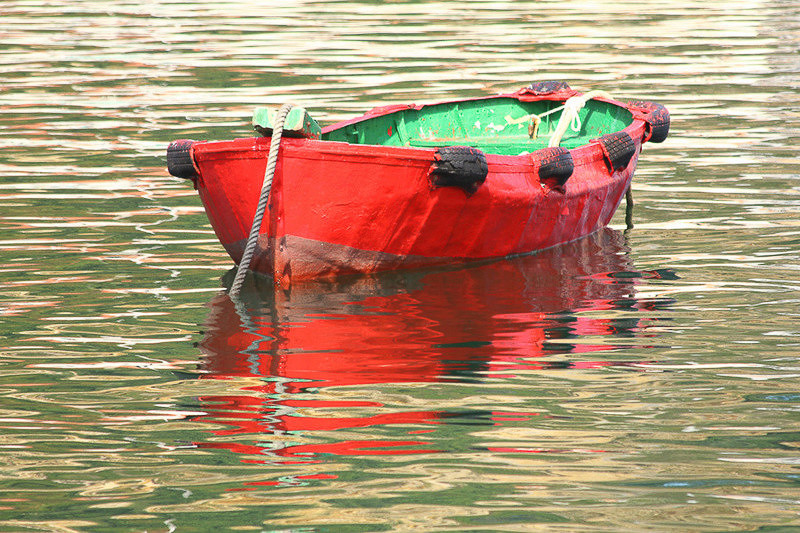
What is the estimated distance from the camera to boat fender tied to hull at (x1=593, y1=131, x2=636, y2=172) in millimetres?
10727

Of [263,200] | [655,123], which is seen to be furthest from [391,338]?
[655,123]

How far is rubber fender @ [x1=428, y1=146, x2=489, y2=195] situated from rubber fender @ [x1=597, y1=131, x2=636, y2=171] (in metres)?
2.07

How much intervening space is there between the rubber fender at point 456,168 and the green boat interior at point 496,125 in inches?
126

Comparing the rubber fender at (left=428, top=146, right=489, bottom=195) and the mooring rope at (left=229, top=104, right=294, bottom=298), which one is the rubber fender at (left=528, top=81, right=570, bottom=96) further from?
the mooring rope at (left=229, top=104, right=294, bottom=298)

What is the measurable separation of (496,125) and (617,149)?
3.27 m

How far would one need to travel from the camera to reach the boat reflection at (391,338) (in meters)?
6.06

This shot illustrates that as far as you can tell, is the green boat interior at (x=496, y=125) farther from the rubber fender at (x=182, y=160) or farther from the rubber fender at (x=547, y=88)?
the rubber fender at (x=182, y=160)

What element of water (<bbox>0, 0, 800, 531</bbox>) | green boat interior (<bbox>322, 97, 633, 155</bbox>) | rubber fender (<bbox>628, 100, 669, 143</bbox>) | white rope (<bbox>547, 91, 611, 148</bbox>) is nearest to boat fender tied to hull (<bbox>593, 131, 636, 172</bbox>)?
white rope (<bbox>547, 91, 611, 148</bbox>)

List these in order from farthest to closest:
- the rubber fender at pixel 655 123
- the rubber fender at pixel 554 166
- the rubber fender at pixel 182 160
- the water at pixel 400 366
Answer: the rubber fender at pixel 655 123 < the rubber fender at pixel 554 166 < the rubber fender at pixel 182 160 < the water at pixel 400 366

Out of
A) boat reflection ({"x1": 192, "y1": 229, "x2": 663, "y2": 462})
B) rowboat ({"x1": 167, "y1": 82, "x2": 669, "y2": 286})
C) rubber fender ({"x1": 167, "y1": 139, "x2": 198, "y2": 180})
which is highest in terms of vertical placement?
rubber fender ({"x1": 167, "y1": 139, "x2": 198, "y2": 180})

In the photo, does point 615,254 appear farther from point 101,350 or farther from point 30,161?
point 30,161

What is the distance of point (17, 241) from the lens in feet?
34.0

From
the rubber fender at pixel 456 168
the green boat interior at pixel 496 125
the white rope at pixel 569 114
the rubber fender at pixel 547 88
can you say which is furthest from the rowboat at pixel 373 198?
the rubber fender at pixel 547 88

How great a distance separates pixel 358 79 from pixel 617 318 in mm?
13113
